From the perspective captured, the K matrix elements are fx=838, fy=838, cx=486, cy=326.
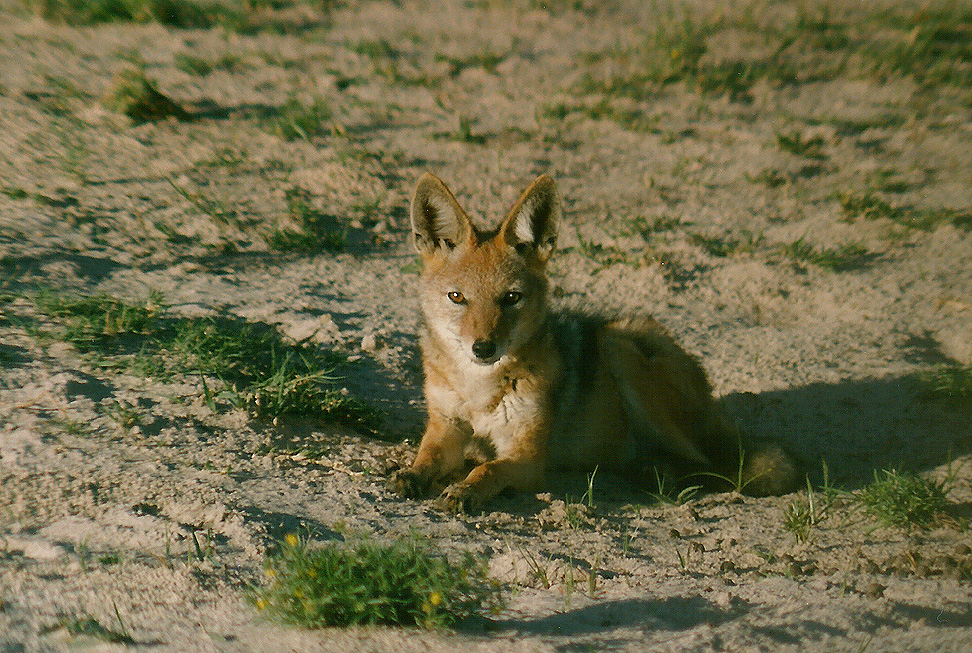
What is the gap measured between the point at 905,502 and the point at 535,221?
2.21m

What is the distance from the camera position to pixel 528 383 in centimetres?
422

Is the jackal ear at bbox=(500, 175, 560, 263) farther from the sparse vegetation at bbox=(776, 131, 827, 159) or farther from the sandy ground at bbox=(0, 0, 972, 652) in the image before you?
the sparse vegetation at bbox=(776, 131, 827, 159)

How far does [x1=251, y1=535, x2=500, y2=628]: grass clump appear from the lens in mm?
2652

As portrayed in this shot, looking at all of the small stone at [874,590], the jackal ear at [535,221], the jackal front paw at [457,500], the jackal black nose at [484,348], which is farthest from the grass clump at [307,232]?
the small stone at [874,590]

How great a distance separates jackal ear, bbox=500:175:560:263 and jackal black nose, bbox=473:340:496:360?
64cm

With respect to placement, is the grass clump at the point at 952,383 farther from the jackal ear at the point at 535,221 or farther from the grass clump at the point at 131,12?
the grass clump at the point at 131,12

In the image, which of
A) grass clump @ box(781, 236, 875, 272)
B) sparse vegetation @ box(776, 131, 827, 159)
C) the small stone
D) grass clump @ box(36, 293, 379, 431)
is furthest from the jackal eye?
sparse vegetation @ box(776, 131, 827, 159)

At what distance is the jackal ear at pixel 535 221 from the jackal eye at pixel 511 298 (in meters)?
0.29

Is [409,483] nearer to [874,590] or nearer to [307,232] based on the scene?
[874,590]

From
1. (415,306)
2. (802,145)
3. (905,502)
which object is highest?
(802,145)

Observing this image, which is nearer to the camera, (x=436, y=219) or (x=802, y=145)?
Result: (x=436, y=219)

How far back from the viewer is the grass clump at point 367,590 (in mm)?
2652

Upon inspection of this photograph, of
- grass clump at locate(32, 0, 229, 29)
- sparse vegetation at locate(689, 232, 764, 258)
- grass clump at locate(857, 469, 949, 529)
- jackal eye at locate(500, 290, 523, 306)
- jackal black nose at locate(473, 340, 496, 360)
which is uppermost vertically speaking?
grass clump at locate(32, 0, 229, 29)

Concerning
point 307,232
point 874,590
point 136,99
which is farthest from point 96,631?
point 136,99
